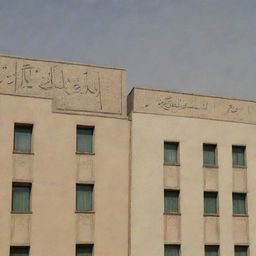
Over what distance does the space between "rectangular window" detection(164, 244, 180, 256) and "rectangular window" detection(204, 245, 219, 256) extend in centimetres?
183

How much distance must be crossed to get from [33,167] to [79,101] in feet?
16.3

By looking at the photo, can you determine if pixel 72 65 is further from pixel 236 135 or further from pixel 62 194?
pixel 236 135

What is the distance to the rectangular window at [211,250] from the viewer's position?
3259 cm

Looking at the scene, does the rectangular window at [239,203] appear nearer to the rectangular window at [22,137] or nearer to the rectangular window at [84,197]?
the rectangular window at [84,197]

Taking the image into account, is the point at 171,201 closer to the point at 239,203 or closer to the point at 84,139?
the point at 239,203

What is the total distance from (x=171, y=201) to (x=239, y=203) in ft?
15.7

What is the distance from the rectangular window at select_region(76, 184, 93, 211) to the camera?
101ft

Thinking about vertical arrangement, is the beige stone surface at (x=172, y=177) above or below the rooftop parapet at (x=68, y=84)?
below

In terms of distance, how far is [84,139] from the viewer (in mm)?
31641

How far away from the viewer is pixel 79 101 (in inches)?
1259

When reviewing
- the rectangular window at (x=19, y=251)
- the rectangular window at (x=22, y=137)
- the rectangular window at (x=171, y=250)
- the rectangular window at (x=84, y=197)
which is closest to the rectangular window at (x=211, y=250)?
the rectangular window at (x=171, y=250)

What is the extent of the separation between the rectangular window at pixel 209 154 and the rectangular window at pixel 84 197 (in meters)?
7.85

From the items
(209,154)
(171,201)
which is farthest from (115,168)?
(209,154)

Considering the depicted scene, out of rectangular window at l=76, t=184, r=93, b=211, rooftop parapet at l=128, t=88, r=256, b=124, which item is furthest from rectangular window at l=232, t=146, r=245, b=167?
rectangular window at l=76, t=184, r=93, b=211
